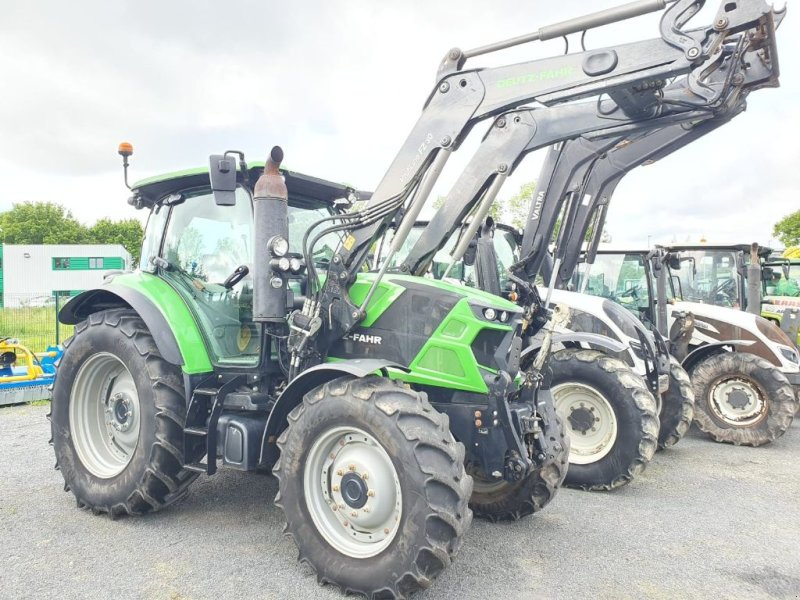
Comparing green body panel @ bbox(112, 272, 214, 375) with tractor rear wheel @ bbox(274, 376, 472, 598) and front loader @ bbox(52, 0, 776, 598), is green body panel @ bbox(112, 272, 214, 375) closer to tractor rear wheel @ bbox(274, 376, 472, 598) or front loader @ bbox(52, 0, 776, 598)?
front loader @ bbox(52, 0, 776, 598)

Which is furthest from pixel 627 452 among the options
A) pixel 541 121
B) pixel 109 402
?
pixel 109 402

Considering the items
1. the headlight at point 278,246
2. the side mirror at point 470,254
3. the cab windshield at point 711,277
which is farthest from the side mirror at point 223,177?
the cab windshield at point 711,277

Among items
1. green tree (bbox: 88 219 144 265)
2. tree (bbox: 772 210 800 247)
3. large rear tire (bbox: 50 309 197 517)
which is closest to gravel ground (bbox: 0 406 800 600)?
large rear tire (bbox: 50 309 197 517)

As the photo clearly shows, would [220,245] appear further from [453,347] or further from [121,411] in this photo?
[453,347]

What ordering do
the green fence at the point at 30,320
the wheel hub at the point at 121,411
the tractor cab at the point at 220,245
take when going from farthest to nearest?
the green fence at the point at 30,320
the wheel hub at the point at 121,411
the tractor cab at the point at 220,245

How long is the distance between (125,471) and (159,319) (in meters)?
1.04

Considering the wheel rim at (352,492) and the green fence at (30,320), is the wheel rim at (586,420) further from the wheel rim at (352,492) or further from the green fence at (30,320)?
the green fence at (30,320)

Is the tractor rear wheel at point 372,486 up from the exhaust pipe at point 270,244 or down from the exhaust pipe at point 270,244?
down

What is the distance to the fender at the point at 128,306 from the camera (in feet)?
13.3

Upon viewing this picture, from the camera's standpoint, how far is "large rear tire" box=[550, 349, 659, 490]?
5258mm

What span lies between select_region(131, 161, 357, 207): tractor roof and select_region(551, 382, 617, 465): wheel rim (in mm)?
2663

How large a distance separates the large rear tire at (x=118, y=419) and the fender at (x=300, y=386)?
75 cm

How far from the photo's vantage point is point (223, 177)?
362 centimetres

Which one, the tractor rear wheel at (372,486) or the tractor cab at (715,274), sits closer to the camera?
the tractor rear wheel at (372,486)
